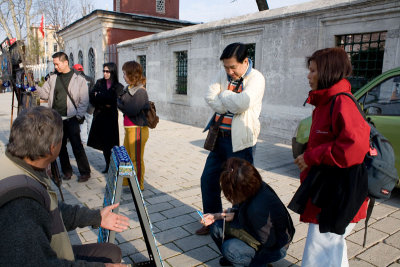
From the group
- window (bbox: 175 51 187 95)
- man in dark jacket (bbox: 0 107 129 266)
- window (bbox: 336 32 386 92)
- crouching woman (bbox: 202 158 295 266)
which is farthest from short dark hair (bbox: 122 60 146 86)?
window (bbox: 175 51 187 95)

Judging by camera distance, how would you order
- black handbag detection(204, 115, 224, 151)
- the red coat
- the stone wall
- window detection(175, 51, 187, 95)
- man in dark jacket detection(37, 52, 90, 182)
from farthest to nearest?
window detection(175, 51, 187, 95)
the stone wall
man in dark jacket detection(37, 52, 90, 182)
black handbag detection(204, 115, 224, 151)
the red coat

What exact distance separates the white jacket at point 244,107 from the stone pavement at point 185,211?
1137 millimetres

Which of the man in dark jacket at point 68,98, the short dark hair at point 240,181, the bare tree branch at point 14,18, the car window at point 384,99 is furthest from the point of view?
the bare tree branch at point 14,18

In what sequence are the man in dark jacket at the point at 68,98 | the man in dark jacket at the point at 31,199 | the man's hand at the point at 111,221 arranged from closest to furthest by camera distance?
1. the man in dark jacket at the point at 31,199
2. the man's hand at the point at 111,221
3. the man in dark jacket at the point at 68,98

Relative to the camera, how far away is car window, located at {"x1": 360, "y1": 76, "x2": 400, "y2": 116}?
176 inches

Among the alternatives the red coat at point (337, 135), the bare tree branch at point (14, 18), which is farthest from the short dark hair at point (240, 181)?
the bare tree branch at point (14, 18)

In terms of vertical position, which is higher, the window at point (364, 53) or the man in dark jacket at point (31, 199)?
the window at point (364, 53)

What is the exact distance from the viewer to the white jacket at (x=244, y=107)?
9.68 ft

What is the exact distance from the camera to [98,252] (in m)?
2.04

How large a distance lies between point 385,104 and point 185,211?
3.22 metres

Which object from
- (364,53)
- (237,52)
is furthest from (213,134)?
(364,53)

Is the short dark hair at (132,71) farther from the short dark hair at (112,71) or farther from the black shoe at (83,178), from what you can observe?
the black shoe at (83,178)

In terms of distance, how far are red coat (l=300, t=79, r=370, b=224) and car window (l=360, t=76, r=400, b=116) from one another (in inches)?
117

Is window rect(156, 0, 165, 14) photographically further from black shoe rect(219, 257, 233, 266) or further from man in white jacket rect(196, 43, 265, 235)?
black shoe rect(219, 257, 233, 266)
